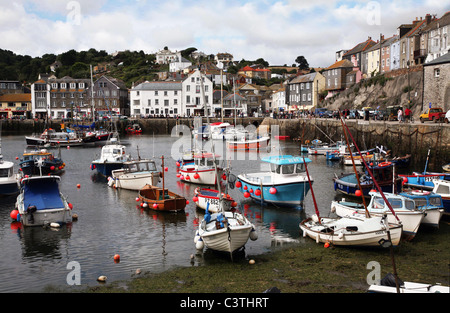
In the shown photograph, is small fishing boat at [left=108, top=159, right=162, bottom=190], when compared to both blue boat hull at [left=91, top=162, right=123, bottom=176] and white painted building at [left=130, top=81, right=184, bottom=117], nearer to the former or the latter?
blue boat hull at [left=91, top=162, right=123, bottom=176]

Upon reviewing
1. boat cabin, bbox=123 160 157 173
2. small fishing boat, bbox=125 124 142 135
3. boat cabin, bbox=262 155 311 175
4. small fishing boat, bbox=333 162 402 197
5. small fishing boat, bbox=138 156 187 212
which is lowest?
small fishing boat, bbox=138 156 187 212

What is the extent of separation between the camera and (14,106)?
104062mm

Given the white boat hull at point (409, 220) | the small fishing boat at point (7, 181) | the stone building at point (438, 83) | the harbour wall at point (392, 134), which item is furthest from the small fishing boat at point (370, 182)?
the stone building at point (438, 83)

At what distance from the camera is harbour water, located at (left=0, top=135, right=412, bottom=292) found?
15.3 meters

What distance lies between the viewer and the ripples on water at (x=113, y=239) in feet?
50.6

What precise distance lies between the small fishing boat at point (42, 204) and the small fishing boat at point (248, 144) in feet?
114

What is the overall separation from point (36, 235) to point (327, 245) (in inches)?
484

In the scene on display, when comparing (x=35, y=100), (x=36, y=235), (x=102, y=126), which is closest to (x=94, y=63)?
(x=35, y=100)

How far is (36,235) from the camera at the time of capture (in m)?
19.6

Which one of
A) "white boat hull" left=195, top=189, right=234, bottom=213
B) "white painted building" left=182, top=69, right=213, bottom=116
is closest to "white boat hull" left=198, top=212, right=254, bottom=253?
"white boat hull" left=195, top=189, right=234, bottom=213

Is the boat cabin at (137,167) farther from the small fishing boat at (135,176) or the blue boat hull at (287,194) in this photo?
the blue boat hull at (287,194)

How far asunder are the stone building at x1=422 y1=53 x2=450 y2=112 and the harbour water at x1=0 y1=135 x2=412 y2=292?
877 inches

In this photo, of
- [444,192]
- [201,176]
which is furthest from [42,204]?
[444,192]

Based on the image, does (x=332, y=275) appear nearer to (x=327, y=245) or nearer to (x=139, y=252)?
(x=327, y=245)
